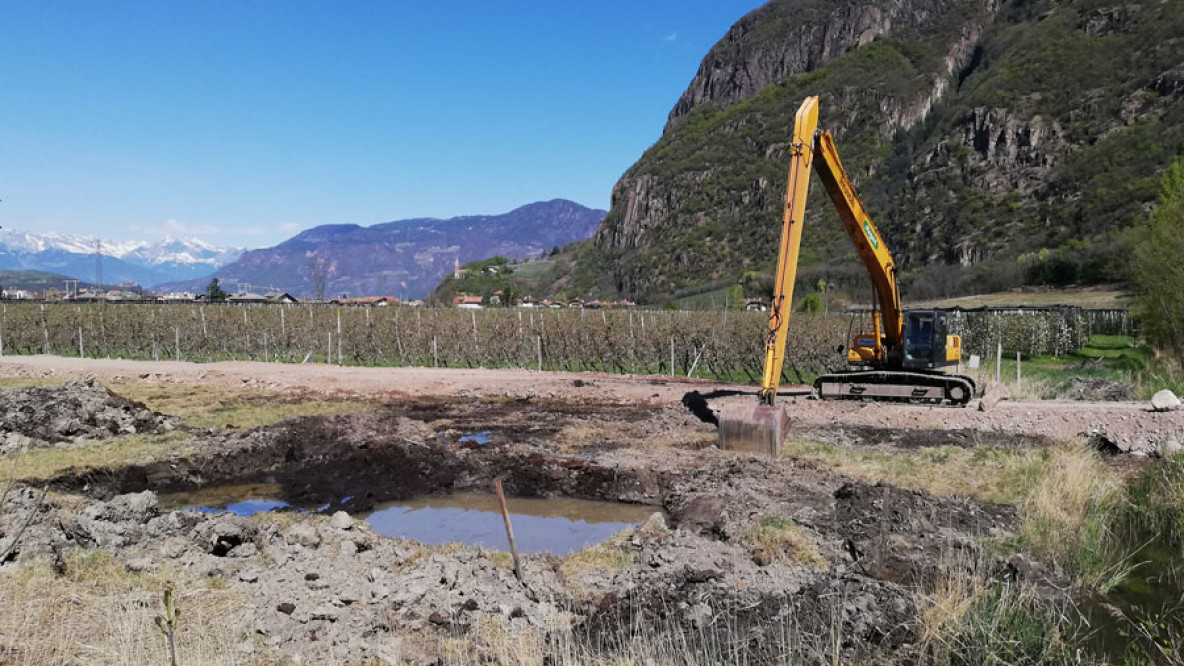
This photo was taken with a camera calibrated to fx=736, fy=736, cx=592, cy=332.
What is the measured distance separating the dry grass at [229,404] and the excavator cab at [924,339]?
13258 millimetres

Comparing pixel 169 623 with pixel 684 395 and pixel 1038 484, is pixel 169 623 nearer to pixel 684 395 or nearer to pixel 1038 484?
pixel 1038 484

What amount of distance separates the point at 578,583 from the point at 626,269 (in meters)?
90.8

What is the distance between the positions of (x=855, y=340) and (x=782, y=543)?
9.90m

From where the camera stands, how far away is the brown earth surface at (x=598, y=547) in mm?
6000

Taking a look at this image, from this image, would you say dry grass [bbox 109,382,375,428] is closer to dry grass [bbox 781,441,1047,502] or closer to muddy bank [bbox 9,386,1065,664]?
muddy bank [bbox 9,386,1065,664]

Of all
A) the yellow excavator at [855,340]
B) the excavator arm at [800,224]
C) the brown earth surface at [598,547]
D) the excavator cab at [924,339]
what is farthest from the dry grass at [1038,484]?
the excavator cab at [924,339]

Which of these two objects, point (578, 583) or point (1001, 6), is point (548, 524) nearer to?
point (578, 583)

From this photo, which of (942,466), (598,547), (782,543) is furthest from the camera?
(942,466)

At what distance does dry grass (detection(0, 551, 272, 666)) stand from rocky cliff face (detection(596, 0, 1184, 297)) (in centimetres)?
5622

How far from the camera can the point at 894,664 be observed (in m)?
5.18

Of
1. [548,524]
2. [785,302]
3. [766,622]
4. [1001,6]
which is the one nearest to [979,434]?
[785,302]

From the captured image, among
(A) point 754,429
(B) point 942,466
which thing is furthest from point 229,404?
(B) point 942,466

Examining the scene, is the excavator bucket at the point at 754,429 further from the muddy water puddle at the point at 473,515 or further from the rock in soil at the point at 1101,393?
the rock in soil at the point at 1101,393

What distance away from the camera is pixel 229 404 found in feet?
63.0
